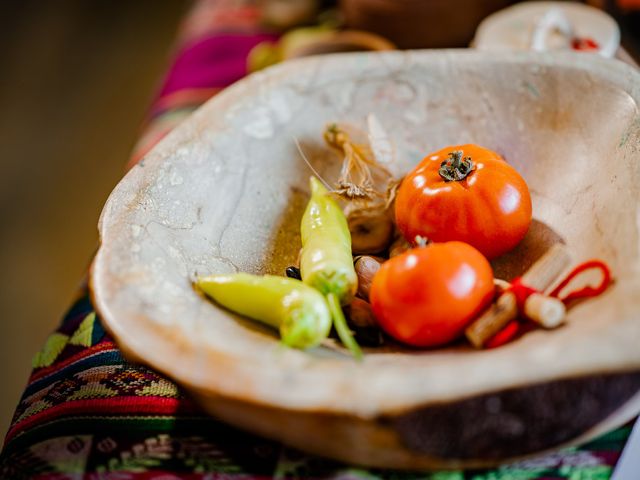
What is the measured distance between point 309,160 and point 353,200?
4.8 inches

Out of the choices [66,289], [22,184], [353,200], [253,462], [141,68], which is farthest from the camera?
[141,68]

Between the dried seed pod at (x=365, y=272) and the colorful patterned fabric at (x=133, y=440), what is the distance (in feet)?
0.60

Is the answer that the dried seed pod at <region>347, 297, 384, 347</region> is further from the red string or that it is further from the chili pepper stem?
the red string

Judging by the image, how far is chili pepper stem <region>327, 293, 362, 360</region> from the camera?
57cm

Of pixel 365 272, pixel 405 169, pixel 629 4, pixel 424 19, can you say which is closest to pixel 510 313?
pixel 365 272

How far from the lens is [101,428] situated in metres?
0.69

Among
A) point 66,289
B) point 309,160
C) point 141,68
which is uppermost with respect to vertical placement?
point 309,160

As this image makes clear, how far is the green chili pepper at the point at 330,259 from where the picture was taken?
0.61 meters

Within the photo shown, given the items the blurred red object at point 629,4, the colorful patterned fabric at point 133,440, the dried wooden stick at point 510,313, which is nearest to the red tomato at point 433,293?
the dried wooden stick at point 510,313

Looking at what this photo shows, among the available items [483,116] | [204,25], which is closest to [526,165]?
[483,116]

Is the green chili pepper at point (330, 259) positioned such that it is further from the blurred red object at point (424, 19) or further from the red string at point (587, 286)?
the blurred red object at point (424, 19)

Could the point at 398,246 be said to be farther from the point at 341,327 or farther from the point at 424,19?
the point at 424,19

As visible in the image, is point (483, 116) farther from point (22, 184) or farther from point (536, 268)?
point (22, 184)

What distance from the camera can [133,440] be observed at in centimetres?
67
